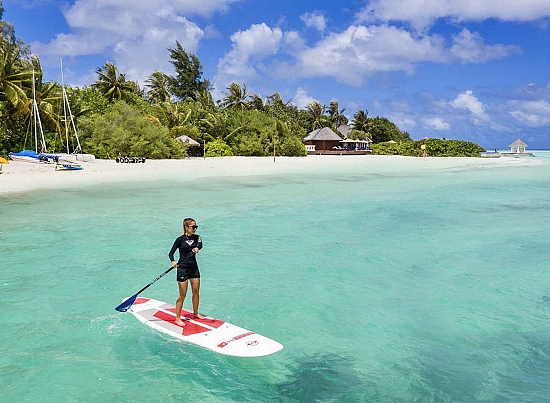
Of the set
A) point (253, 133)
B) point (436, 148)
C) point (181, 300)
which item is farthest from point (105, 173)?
point (436, 148)

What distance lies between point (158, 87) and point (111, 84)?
17719 mm

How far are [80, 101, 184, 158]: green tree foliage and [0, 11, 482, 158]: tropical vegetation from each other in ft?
0.28

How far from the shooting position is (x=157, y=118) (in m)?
49.4

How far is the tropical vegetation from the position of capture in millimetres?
37094

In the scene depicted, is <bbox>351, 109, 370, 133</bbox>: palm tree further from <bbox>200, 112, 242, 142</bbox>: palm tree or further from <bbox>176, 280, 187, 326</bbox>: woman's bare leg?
<bbox>176, 280, 187, 326</bbox>: woman's bare leg

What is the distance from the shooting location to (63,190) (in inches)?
902

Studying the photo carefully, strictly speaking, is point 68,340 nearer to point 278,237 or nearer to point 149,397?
point 149,397

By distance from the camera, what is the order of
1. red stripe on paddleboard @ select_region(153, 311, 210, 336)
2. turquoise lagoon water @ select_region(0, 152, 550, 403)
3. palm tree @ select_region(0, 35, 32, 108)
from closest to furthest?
turquoise lagoon water @ select_region(0, 152, 550, 403) < red stripe on paddleboard @ select_region(153, 311, 210, 336) < palm tree @ select_region(0, 35, 32, 108)

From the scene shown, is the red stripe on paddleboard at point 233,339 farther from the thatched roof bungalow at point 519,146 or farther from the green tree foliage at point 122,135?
the thatched roof bungalow at point 519,146

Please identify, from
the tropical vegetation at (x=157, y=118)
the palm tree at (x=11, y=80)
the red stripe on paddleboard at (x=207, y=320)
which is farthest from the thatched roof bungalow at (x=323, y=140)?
the red stripe on paddleboard at (x=207, y=320)

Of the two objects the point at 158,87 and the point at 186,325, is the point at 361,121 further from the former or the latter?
the point at 186,325

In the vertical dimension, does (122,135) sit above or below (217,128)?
below

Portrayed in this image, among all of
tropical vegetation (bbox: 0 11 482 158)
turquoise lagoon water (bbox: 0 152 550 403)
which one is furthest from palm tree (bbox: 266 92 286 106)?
turquoise lagoon water (bbox: 0 152 550 403)

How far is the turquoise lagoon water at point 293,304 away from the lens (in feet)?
18.3
